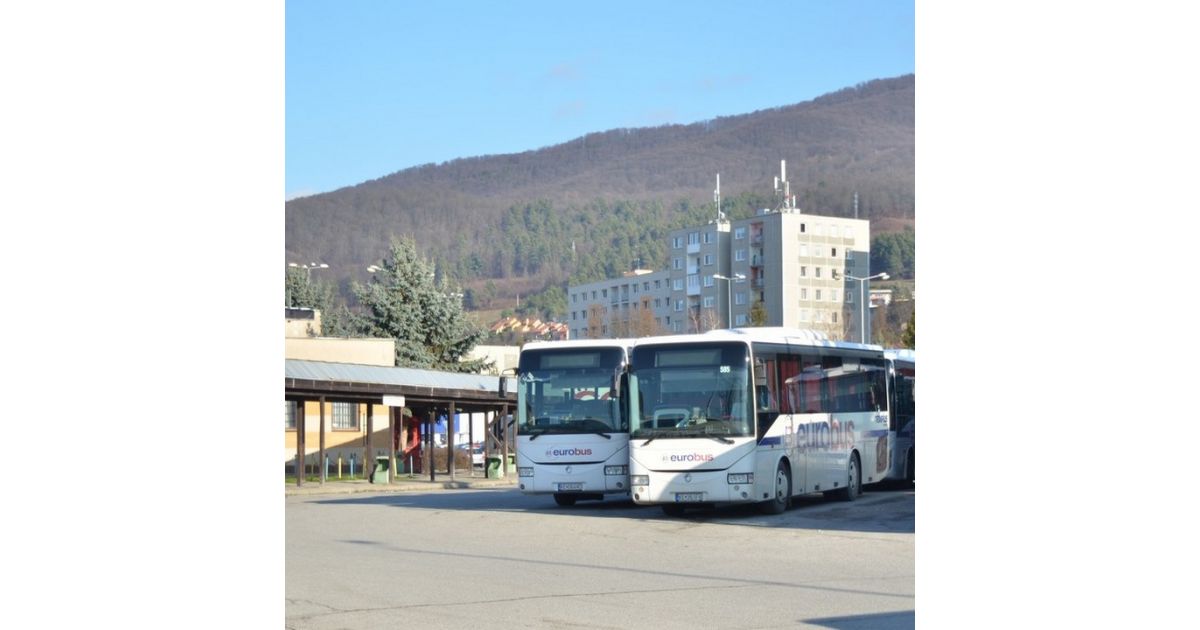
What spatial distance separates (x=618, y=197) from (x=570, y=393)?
16583cm

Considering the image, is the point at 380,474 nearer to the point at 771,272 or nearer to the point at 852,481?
the point at 852,481

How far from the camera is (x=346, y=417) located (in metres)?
55.3

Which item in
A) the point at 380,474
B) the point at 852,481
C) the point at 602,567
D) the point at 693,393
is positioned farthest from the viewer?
the point at 380,474

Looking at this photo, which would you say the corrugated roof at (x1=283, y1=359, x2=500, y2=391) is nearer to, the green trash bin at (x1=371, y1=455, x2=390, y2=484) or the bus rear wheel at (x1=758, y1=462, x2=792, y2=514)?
the green trash bin at (x1=371, y1=455, x2=390, y2=484)

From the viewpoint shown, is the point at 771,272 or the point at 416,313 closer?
the point at 416,313

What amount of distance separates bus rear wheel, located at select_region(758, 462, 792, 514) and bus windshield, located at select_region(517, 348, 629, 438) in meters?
2.53

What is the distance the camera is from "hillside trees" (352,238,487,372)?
222ft

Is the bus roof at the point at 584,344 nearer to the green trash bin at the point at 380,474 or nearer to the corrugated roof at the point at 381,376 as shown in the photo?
the corrugated roof at the point at 381,376

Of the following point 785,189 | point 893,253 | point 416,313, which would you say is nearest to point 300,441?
point 416,313

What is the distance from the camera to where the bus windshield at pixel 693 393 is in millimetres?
21344

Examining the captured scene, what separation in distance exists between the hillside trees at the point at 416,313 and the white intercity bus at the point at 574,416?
4369 centimetres
